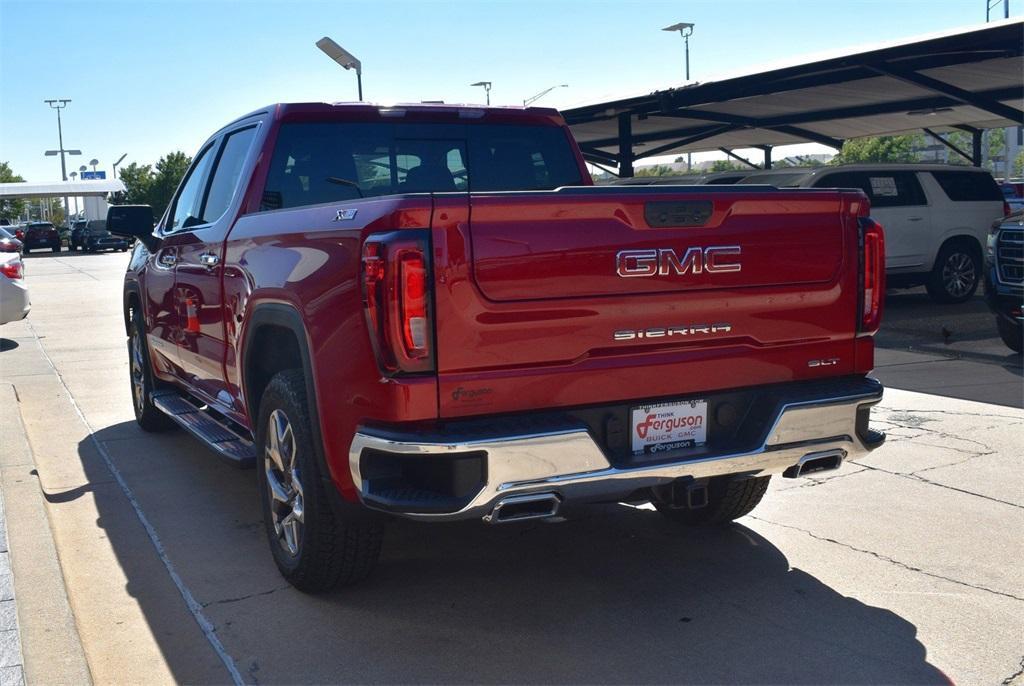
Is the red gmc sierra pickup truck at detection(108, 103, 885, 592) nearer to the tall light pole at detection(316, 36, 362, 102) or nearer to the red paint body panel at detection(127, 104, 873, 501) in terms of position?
the red paint body panel at detection(127, 104, 873, 501)

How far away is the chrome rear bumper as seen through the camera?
351 cm

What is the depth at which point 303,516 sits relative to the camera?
420 cm

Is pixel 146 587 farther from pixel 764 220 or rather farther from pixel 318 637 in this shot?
pixel 764 220

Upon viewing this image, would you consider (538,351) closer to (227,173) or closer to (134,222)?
(227,173)

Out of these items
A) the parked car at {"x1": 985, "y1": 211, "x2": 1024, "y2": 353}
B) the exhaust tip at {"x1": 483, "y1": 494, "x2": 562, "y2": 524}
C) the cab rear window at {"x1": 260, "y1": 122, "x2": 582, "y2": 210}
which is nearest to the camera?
the exhaust tip at {"x1": 483, "y1": 494, "x2": 562, "y2": 524}

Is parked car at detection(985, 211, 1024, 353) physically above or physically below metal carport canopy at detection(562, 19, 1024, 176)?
below

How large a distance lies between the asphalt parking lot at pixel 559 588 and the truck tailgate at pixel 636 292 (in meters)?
0.92

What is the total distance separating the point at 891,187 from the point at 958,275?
170 centimetres

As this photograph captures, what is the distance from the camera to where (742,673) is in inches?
144

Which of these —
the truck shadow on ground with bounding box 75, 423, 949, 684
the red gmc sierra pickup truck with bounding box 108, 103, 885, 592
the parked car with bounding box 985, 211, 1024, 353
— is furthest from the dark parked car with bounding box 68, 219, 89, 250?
the red gmc sierra pickup truck with bounding box 108, 103, 885, 592

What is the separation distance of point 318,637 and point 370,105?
8.79 feet

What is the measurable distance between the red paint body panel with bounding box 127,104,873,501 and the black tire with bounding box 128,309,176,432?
309 centimetres

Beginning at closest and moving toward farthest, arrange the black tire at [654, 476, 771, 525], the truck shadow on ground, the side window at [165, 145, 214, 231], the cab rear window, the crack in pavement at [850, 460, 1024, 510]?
the truck shadow on ground
the black tire at [654, 476, 771, 525]
the cab rear window
the crack in pavement at [850, 460, 1024, 510]
the side window at [165, 145, 214, 231]

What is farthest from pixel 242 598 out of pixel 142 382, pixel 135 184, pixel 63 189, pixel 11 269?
pixel 135 184
